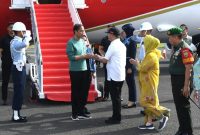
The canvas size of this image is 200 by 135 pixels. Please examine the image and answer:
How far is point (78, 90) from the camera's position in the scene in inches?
333

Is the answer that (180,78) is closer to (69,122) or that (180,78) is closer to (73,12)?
(69,122)

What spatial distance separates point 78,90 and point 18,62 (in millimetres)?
1259

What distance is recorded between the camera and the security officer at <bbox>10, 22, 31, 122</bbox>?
799cm

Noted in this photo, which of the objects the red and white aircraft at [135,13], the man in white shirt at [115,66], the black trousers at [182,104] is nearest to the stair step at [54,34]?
the red and white aircraft at [135,13]

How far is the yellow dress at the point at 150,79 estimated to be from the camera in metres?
→ 7.53

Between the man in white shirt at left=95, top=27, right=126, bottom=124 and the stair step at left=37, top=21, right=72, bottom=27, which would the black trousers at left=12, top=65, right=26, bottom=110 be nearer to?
the man in white shirt at left=95, top=27, right=126, bottom=124

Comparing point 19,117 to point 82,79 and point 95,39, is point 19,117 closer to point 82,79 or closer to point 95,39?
point 82,79

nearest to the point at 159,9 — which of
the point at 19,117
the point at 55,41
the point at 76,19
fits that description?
the point at 76,19

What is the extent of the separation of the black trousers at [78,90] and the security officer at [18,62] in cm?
93

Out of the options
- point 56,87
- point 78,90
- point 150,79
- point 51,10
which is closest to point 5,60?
point 56,87

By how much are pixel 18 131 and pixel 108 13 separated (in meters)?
7.04

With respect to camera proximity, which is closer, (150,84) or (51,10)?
(150,84)

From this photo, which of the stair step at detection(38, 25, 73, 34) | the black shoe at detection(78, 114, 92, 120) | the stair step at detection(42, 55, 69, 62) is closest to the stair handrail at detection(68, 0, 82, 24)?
the stair step at detection(38, 25, 73, 34)

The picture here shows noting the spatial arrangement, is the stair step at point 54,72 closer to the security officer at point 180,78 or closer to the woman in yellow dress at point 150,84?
the woman in yellow dress at point 150,84
